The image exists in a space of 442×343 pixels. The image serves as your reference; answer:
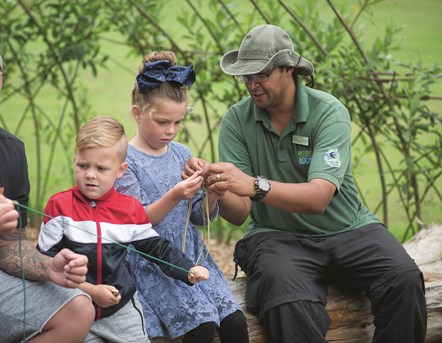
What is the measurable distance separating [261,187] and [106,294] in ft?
2.62

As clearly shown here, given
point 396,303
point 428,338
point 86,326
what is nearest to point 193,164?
point 86,326

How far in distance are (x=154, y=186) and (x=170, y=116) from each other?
0.93 feet

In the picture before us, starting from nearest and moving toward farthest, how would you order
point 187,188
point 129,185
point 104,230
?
point 104,230
point 187,188
point 129,185

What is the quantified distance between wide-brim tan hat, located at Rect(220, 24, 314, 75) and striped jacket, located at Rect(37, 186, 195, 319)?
80 centimetres

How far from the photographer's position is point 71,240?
2949 mm

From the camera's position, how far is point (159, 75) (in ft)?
10.9

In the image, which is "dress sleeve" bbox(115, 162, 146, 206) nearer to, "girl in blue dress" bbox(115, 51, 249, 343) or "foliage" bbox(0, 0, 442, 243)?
"girl in blue dress" bbox(115, 51, 249, 343)

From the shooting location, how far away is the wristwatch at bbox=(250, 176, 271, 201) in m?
3.36

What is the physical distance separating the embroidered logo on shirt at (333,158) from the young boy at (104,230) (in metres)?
0.77

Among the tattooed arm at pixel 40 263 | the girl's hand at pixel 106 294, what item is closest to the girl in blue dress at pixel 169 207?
the girl's hand at pixel 106 294

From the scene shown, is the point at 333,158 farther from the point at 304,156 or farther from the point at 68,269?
the point at 68,269

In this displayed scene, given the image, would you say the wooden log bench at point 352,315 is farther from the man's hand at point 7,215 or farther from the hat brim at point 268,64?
the hat brim at point 268,64

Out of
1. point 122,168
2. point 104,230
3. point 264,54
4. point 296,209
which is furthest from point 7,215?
point 264,54

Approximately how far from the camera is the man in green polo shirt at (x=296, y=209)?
3.37 meters
